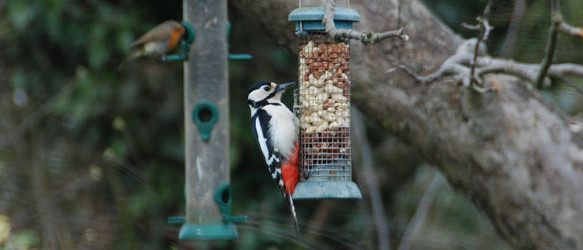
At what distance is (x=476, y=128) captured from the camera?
5.19 meters

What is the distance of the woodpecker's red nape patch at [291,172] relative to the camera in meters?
4.41

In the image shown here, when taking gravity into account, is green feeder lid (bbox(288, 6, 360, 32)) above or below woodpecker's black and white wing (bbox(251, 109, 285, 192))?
above

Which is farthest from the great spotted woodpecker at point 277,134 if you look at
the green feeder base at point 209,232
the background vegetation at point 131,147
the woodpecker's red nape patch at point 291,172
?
the background vegetation at point 131,147

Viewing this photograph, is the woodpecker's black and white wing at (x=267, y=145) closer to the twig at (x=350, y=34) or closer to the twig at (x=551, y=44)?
the twig at (x=350, y=34)

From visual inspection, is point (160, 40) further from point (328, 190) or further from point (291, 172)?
point (328, 190)

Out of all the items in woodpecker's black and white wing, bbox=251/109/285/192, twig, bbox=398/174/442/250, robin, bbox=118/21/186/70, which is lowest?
twig, bbox=398/174/442/250

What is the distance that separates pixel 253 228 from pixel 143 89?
1.45 m

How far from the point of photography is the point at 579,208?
502 cm

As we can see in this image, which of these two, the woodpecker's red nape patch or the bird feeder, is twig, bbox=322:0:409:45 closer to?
the bird feeder

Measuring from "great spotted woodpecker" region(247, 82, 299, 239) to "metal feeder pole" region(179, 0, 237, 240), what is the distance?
0.22m

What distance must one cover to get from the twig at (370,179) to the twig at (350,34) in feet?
8.97

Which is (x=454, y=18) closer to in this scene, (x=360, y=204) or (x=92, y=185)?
(x=360, y=204)

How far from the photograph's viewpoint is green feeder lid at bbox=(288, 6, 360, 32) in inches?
152

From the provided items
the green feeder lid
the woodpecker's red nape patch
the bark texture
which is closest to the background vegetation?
the bark texture
